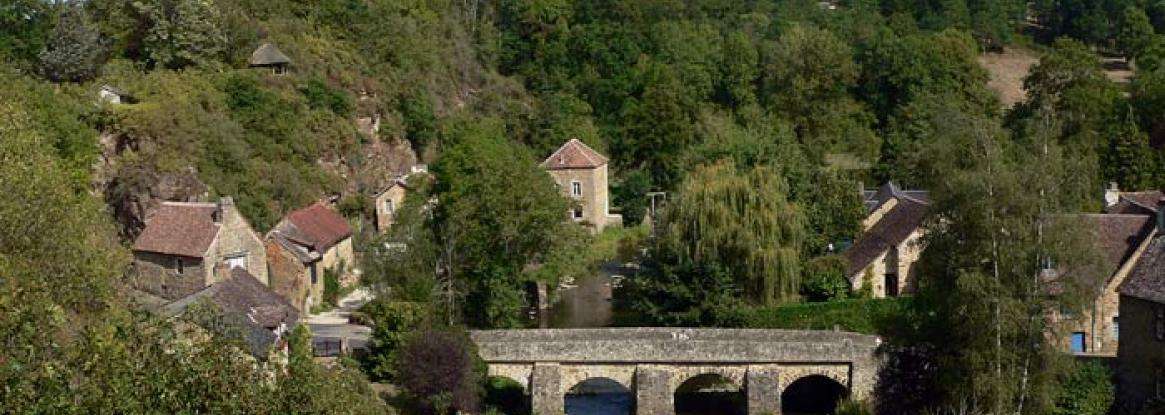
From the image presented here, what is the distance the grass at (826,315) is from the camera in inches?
1533

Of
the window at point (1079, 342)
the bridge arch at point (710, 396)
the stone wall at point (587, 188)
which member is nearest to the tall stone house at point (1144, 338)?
the window at point (1079, 342)

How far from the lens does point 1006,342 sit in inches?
1064

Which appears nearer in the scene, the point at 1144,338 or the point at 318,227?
the point at 1144,338

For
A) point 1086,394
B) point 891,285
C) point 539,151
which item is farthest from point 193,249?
point 539,151

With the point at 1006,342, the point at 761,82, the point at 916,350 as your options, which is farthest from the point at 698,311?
the point at 761,82

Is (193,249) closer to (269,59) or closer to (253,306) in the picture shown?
(253,306)

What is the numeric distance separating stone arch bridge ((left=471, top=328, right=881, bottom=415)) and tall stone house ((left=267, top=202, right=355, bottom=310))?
9.10 metres

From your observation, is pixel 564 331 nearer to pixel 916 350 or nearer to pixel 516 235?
pixel 516 235

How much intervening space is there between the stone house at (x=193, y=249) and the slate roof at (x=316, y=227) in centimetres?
349

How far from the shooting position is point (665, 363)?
34.3 metres

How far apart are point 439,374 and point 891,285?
62.6ft

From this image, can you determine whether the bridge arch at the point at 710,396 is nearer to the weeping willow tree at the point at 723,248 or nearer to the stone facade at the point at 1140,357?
the weeping willow tree at the point at 723,248

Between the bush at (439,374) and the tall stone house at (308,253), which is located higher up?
the tall stone house at (308,253)

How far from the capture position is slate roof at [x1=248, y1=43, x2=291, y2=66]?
2100 inches
